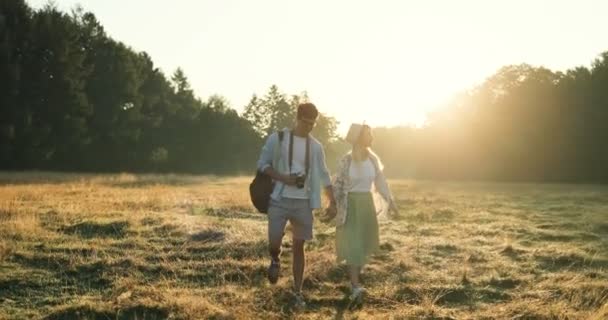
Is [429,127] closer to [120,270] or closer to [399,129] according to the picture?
[399,129]

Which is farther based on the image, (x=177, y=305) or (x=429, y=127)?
(x=429, y=127)

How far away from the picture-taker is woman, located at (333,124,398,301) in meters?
7.58

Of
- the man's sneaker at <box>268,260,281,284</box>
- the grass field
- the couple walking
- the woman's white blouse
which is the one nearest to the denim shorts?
the couple walking

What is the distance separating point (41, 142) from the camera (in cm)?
4475

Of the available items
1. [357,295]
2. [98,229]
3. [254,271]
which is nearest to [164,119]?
[98,229]

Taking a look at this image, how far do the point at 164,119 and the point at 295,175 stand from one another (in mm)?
63440

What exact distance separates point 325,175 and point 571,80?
5296 cm

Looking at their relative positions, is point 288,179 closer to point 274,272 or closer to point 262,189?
point 262,189

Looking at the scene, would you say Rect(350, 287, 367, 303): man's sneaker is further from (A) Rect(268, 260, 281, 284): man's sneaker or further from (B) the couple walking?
(A) Rect(268, 260, 281, 284): man's sneaker

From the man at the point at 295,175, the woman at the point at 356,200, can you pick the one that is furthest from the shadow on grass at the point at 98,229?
the man at the point at 295,175

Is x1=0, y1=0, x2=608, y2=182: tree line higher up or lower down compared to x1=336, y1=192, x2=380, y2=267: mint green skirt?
higher up

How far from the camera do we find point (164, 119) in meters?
67.6

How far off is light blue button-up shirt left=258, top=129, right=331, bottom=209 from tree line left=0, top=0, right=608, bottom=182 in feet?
134

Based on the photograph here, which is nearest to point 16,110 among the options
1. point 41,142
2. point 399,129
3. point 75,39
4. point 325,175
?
point 41,142
